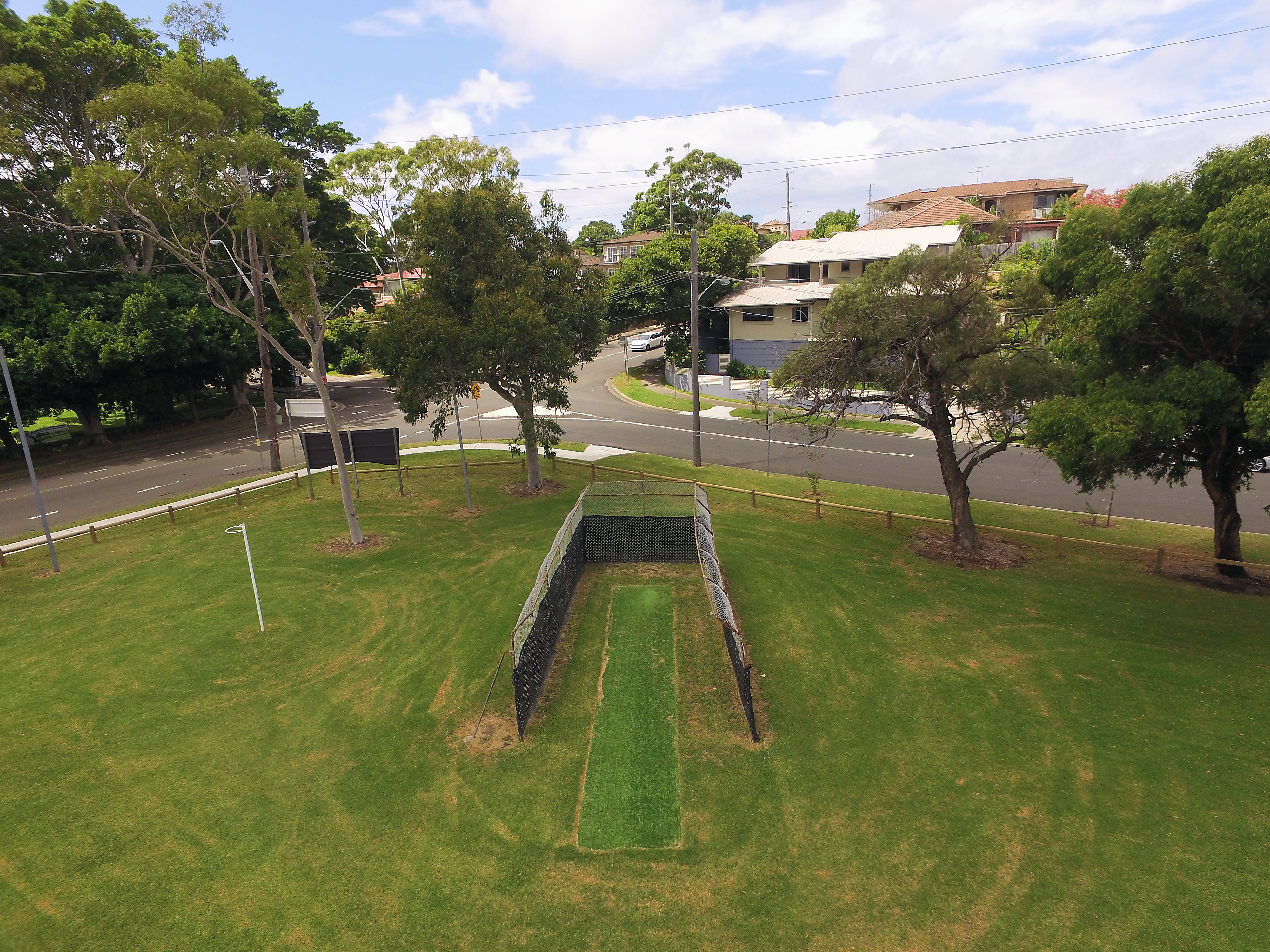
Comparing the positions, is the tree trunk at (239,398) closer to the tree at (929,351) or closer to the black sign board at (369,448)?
the black sign board at (369,448)

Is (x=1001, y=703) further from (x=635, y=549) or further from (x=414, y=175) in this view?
(x=414, y=175)

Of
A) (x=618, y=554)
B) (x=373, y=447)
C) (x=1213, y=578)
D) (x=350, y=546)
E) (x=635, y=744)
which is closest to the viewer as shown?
(x=635, y=744)

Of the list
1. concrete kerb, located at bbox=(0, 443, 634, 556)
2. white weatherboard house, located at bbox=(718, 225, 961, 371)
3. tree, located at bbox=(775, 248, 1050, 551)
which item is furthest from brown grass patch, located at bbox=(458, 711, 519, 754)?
white weatherboard house, located at bbox=(718, 225, 961, 371)

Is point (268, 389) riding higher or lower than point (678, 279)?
lower

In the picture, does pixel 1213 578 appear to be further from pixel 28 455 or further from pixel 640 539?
pixel 28 455

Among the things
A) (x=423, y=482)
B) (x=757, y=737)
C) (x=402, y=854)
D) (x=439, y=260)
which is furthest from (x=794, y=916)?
(x=423, y=482)

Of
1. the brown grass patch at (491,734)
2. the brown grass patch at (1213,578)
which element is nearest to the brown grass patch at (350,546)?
the brown grass patch at (491,734)

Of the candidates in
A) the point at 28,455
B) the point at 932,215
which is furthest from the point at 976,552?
the point at 932,215
